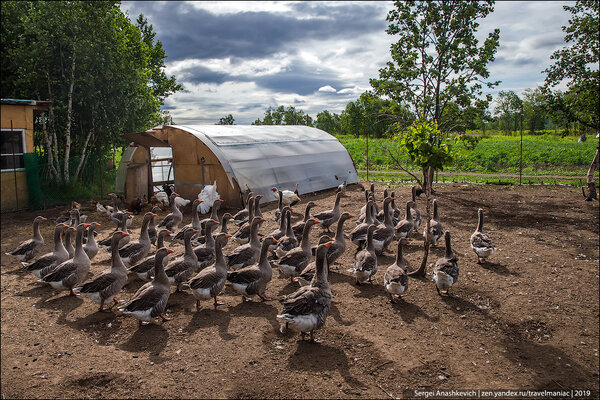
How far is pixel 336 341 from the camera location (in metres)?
7.59

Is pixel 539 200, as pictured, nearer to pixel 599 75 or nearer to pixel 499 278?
pixel 599 75

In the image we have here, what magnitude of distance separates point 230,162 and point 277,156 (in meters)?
4.06

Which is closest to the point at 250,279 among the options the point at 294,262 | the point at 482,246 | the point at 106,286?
the point at 294,262

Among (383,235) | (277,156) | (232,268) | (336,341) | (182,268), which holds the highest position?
(277,156)

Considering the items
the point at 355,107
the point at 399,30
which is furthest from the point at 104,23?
the point at 355,107

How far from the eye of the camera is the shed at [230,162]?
20.7 m

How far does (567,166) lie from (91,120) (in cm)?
3691

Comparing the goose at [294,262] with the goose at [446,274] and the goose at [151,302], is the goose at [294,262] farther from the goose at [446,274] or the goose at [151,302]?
the goose at [446,274]

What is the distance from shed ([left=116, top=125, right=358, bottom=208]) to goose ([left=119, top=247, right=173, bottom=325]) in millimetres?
11703

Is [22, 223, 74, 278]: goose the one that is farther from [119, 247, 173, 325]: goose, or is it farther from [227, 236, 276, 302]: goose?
[227, 236, 276, 302]: goose

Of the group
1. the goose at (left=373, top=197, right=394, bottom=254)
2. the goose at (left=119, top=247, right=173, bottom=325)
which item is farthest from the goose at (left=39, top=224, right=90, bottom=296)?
the goose at (left=373, top=197, right=394, bottom=254)

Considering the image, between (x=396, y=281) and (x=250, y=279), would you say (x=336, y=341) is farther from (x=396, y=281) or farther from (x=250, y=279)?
(x=250, y=279)

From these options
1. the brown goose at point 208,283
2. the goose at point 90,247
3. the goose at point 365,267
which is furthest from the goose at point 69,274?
the goose at point 365,267

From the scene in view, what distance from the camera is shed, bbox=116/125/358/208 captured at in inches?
816
